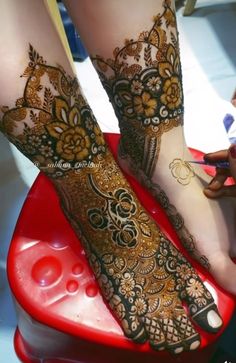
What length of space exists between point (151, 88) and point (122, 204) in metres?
0.17

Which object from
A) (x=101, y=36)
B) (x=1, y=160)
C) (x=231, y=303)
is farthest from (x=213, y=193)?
(x=1, y=160)

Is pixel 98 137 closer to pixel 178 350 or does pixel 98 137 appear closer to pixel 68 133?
pixel 68 133

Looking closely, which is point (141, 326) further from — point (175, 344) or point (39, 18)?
point (39, 18)

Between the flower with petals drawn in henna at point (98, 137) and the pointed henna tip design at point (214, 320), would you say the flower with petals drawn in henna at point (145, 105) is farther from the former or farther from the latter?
the pointed henna tip design at point (214, 320)

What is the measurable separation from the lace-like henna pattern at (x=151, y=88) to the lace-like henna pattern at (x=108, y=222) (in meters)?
0.06

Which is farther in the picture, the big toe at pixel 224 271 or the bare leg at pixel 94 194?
the big toe at pixel 224 271

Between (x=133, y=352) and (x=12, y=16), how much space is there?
46cm

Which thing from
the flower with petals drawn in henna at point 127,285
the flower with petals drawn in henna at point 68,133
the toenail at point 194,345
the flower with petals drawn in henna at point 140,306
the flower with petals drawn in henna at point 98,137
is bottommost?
the toenail at point 194,345

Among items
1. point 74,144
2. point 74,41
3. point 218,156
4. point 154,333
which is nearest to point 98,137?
point 74,144

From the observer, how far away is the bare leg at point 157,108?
0.60 m

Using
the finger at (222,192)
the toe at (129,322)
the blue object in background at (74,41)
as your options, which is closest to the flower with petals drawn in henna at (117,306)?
the toe at (129,322)

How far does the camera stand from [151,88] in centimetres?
63

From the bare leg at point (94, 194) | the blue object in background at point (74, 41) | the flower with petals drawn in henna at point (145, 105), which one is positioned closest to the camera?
the bare leg at point (94, 194)

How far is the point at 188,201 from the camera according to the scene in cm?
68
